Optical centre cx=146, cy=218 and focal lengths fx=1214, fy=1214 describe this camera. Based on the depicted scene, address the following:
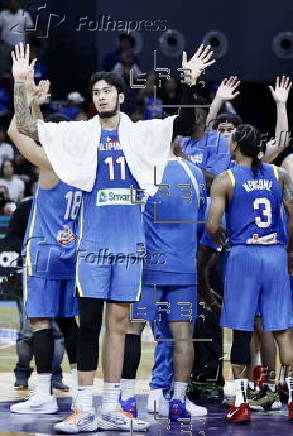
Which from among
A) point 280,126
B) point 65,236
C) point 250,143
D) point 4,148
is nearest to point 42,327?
point 65,236

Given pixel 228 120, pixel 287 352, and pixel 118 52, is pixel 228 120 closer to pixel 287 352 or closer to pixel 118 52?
pixel 287 352

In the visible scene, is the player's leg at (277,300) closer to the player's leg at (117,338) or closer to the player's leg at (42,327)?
the player's leg at (117,338)

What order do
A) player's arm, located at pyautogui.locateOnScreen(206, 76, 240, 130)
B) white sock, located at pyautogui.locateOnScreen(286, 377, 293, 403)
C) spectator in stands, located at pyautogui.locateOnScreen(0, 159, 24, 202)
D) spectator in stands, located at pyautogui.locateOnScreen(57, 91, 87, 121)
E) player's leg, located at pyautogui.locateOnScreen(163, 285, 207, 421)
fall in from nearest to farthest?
Answer: player's leg, located at pyautogui.locateOnScreen(163, 285, 207, 421) < white sock, located at pyautogui.locateOnScreen(286, 377, 293, 403) < player's arm, located at pyautogui.locateOnScreen(206, 76, 240, 130) < spectator in stands, located at pyautogui.locateOnScreen(57, 91, 87, 121) < spectator in stands, located at pyautogui.locateOnScreen(0, 159, 24, 202)

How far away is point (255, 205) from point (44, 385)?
1.77m

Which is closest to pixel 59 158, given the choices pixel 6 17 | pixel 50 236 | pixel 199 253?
pixel 50 236

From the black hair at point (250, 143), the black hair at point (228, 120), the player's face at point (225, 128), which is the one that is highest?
the black hair at point (228, 120)

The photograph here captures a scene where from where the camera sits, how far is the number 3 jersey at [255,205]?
7.42 metres

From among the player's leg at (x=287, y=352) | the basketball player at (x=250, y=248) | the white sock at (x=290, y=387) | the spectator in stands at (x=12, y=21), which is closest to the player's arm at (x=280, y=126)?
the basketball player at (x=250, y=248)

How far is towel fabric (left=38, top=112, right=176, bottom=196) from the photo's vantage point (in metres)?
6.80

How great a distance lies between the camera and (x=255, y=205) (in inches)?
293

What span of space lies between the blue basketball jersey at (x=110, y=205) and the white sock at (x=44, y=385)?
1236 mm

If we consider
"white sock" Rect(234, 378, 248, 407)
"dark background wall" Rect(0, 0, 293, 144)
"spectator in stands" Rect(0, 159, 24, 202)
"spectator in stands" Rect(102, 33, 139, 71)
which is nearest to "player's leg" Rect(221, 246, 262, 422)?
"white sock" Rect(234, 378, 248, 407)

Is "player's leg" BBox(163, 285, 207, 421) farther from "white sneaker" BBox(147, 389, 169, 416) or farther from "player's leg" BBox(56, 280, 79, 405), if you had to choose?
"player's leg" BBox(56, 280, 79, 405)

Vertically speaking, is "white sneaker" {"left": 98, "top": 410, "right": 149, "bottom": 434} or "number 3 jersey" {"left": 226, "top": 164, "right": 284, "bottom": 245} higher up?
"number 3 jersey" {"left": 226, "top": 164, "right": 284, "bottom": 245}
